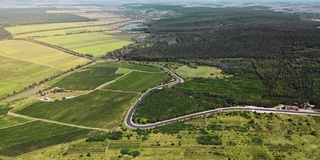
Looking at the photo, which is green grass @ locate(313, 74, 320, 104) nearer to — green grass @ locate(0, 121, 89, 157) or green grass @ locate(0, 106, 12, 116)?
green grass @ locate(0, 121, 89, 157)

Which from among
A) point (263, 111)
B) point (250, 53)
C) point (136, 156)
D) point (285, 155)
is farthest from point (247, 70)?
point (136, 156)

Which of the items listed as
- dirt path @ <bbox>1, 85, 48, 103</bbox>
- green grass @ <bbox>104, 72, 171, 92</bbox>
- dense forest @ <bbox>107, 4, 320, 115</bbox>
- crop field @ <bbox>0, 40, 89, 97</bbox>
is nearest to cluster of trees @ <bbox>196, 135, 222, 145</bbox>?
dense forest @ <bbox>107, 4, 320, 115</bbox>

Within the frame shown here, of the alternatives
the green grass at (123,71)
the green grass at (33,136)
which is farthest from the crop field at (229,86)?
the green grass at (33,136)

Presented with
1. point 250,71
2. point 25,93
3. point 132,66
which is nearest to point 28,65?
point 25,93

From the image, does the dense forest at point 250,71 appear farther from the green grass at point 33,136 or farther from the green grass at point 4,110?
the green grass at point 4,110

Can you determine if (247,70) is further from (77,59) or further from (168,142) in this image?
(77,59)

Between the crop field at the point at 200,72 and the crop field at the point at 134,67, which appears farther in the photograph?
→ the crop field at the point at 134,67

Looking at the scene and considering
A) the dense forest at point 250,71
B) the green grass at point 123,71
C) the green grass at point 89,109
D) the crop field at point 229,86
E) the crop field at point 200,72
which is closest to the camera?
the green grass at point 89,109
